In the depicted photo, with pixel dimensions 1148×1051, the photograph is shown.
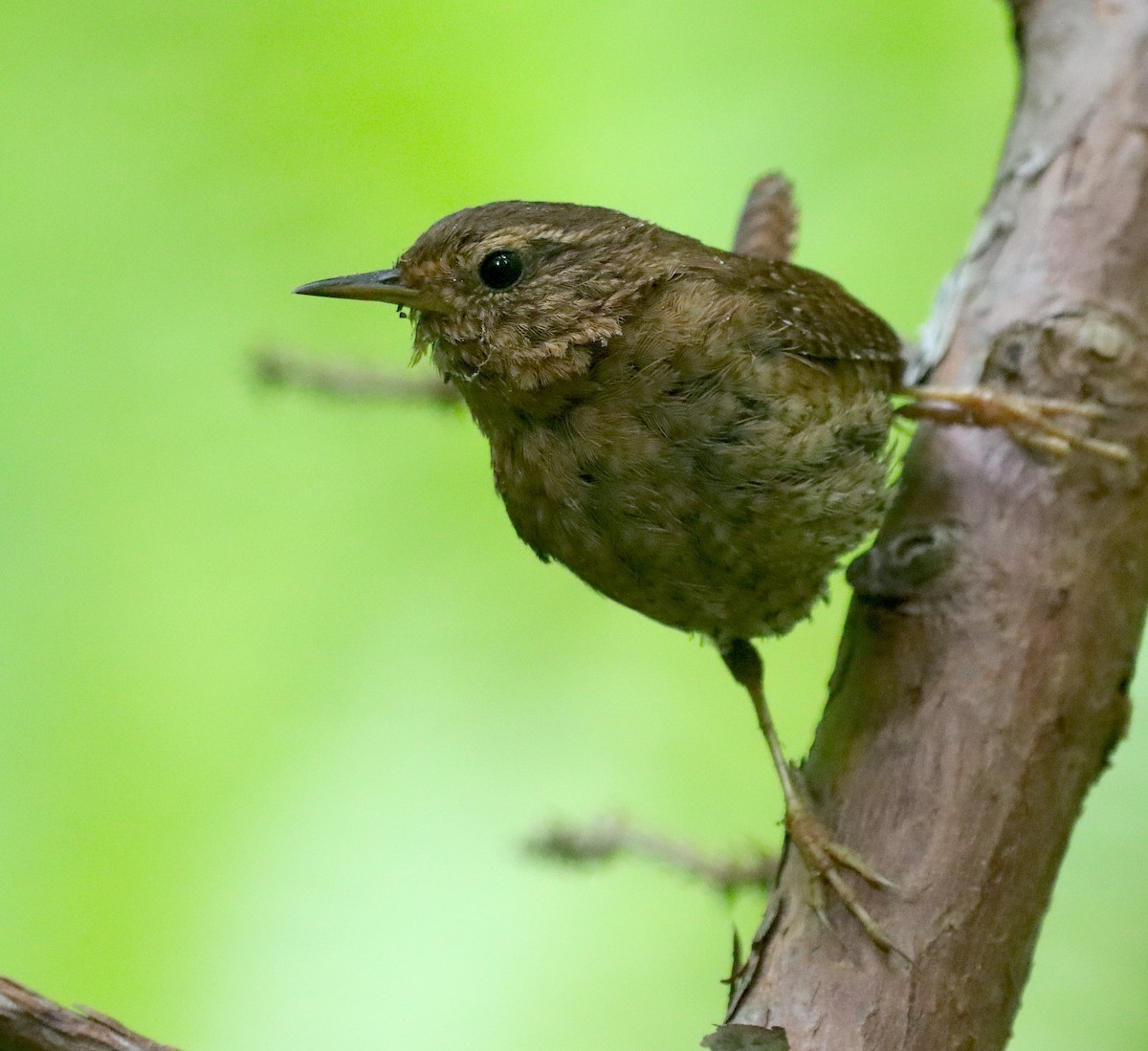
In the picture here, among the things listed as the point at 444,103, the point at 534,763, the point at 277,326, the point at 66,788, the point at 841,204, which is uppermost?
the point at 841,204

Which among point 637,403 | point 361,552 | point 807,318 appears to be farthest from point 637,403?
point 361,552

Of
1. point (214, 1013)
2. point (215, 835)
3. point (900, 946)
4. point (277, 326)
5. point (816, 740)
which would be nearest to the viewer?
point (900, 946)

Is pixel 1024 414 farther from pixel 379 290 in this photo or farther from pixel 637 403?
pixel 379 290

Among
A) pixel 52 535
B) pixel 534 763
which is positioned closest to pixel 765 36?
pixel 534 763

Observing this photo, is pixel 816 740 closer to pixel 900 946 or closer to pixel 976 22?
pixel 900 946

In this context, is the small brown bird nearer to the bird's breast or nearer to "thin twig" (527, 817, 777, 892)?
the bird's breast

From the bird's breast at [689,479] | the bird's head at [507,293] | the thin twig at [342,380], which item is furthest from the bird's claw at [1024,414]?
the thin twig at [342,380]
